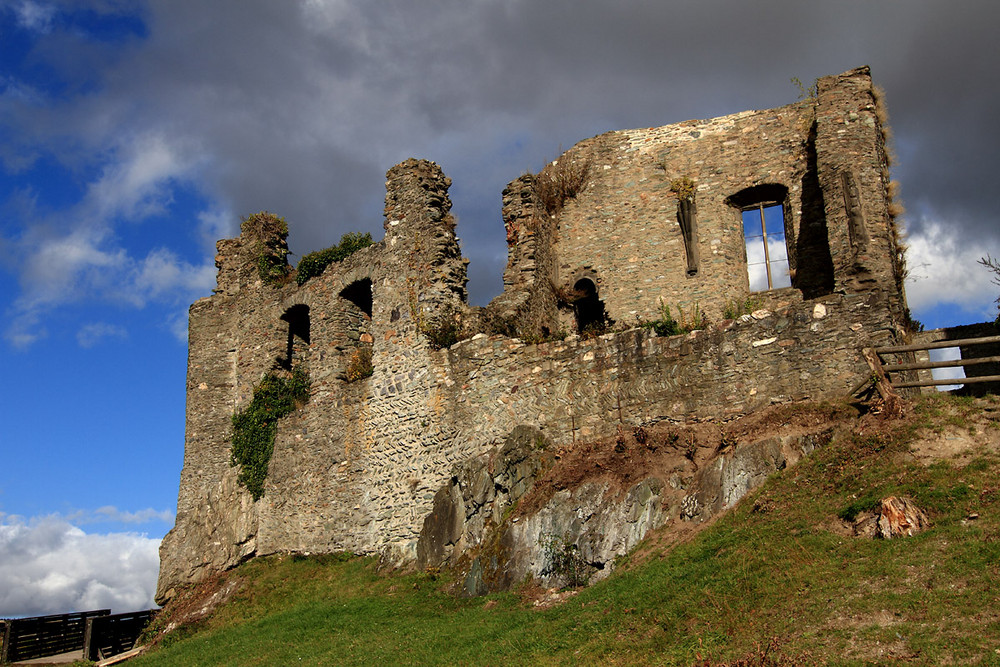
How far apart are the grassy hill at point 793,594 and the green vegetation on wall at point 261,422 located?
23.5 feet

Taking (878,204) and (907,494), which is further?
(878,204)

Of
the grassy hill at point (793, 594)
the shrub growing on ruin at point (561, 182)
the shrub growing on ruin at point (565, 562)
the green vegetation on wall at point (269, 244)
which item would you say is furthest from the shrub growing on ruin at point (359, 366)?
the shrub growing on ruin at point (565, 562)

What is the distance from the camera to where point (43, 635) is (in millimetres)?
21344

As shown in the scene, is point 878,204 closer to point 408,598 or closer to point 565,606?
point 565,606

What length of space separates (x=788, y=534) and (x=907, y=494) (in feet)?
5.06

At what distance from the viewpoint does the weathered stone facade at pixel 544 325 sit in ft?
49.3

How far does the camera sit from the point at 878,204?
1706 centimetres

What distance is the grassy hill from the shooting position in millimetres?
8805

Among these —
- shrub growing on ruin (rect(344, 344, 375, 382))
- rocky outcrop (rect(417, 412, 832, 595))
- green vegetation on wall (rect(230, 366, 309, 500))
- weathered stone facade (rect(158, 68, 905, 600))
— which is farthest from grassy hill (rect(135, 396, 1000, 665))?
green vegetation on wall (rect(230, 366, 309, 500))

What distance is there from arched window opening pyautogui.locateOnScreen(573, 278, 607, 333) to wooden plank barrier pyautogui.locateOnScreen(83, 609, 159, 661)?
13.3 metres

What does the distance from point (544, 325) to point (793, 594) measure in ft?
37.0

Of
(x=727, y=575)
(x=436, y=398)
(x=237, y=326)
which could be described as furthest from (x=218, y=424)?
(x=727, y=575)

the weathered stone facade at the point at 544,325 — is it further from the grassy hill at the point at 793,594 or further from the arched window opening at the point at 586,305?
the grassy hill at the point at 793,594

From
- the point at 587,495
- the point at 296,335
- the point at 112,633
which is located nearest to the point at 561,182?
the point at 296,335
